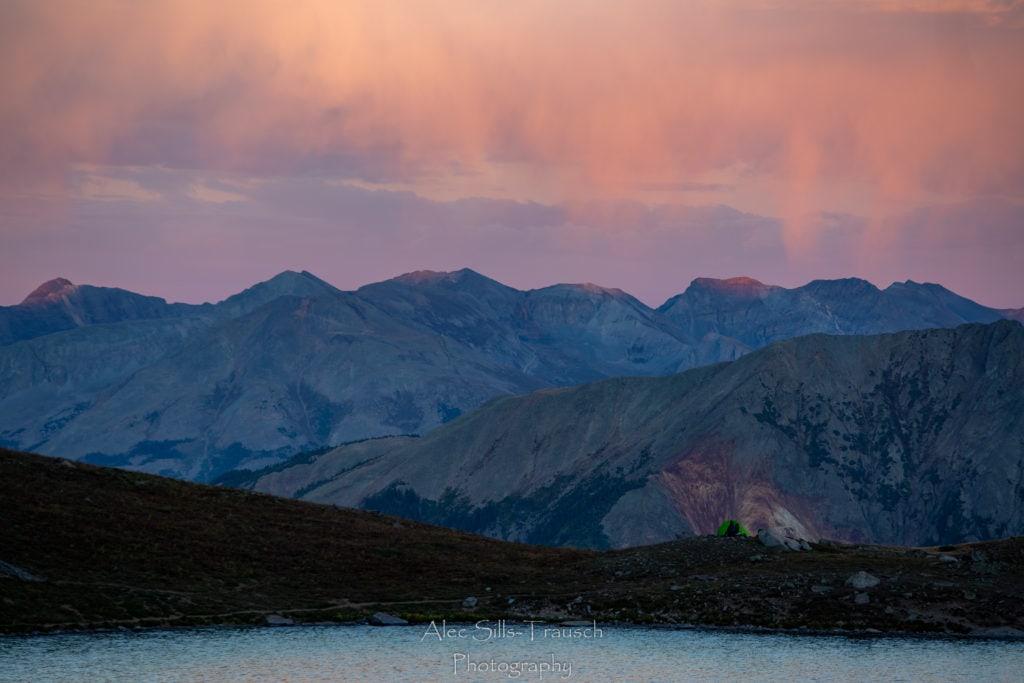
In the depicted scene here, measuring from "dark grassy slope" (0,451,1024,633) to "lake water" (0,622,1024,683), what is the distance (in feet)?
15.5

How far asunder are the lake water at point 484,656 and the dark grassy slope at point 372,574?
4.73 m

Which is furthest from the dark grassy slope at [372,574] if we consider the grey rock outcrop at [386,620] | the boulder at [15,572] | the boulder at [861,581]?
the grey rock outcrop at [386,620]

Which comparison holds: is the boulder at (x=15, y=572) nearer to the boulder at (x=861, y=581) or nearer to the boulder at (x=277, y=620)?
the boulder at (x=277, y=620)

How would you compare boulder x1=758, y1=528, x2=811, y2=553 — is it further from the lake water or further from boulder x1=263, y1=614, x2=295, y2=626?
boulder x1=263, y1=614, x2=295, y2=626

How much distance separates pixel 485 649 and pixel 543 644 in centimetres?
476

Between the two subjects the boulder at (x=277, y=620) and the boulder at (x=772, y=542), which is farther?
the boulder at (x=772, y=542)

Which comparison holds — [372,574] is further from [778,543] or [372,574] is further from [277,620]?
[778,543]

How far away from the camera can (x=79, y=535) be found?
107875mm

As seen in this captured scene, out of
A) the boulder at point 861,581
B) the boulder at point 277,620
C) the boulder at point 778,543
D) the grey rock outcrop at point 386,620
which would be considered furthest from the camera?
the boulder at point 778,543

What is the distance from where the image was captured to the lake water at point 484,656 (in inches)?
3068

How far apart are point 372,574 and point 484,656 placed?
3000cm

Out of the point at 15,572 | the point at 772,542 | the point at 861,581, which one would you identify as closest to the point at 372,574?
the point at 15,572

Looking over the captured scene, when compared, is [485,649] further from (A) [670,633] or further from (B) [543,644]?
(A) [670,633]

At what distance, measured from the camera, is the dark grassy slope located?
324ft
